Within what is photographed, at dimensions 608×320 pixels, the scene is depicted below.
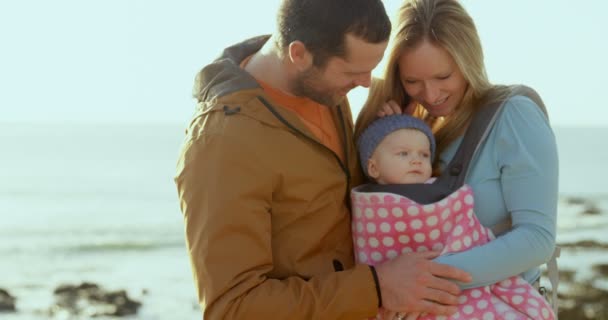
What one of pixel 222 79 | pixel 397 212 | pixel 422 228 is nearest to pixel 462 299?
pixel 422 228

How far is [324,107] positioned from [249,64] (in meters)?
0.37

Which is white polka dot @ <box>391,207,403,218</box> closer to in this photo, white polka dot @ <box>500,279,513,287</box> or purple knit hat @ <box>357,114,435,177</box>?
purple knit hat @ <box>357,114,435,177</box>

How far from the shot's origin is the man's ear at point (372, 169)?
3879 mm

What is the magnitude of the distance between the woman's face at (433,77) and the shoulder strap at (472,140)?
0.15 metres

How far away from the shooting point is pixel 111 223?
67.8 ft

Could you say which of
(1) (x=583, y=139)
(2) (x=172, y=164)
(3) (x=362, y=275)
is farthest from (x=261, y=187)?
(1) (x=583, y=139)

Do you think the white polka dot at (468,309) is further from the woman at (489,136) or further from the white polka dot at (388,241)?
the white polka dot at (388,241)

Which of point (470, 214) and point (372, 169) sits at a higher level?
point (372, 169)

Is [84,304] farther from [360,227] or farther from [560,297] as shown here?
[360,227]

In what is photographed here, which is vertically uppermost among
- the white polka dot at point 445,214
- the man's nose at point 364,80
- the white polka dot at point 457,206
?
the man's nose at point 364,80

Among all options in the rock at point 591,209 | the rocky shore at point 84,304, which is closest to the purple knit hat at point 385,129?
→ the rocky shore at point 84,304

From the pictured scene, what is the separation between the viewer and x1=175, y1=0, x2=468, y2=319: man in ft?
11.3

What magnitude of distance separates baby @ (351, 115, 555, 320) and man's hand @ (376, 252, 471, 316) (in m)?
0.09

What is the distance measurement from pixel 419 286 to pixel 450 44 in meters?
0.99
